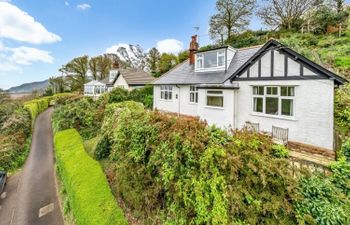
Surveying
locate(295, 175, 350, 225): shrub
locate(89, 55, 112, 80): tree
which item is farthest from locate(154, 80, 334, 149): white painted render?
locate(89, 55, 112, 80): tree

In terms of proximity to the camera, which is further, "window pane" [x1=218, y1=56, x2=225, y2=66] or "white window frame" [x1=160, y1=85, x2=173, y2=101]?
"white window frame" [x1=160, y1=85, x2=173, y2=101]

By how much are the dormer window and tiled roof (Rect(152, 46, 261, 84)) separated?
1.94ft

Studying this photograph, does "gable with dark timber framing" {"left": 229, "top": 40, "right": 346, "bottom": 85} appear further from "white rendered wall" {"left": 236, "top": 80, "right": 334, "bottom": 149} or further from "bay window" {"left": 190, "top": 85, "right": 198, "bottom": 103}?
"bay window" {"left": 190, "top": 85, "right": 198, "bottom": 103}

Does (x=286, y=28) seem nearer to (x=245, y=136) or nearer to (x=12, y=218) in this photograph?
(x=245, y=136)

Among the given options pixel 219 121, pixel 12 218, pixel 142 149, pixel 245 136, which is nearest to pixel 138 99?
pixel 219 121

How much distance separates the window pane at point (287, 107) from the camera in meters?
9.62

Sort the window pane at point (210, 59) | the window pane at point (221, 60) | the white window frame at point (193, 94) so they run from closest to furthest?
the window pane at point (221, 60), the window pane at point (210, 59), the white window frame at point (193, 94)

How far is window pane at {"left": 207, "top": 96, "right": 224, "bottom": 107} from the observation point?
12.4 metres

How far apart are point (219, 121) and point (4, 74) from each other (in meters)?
31.5

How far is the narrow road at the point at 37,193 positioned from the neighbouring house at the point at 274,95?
10.1 metres

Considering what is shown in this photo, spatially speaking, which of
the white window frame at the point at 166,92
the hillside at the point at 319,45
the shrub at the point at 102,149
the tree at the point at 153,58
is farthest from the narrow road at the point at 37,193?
the tree at the point at 153,58

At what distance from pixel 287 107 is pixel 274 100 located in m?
0.76

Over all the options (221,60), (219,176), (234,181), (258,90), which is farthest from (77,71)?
(234,181)

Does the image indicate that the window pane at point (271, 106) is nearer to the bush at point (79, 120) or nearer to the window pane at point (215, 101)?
the window pane at point (215, 101)
